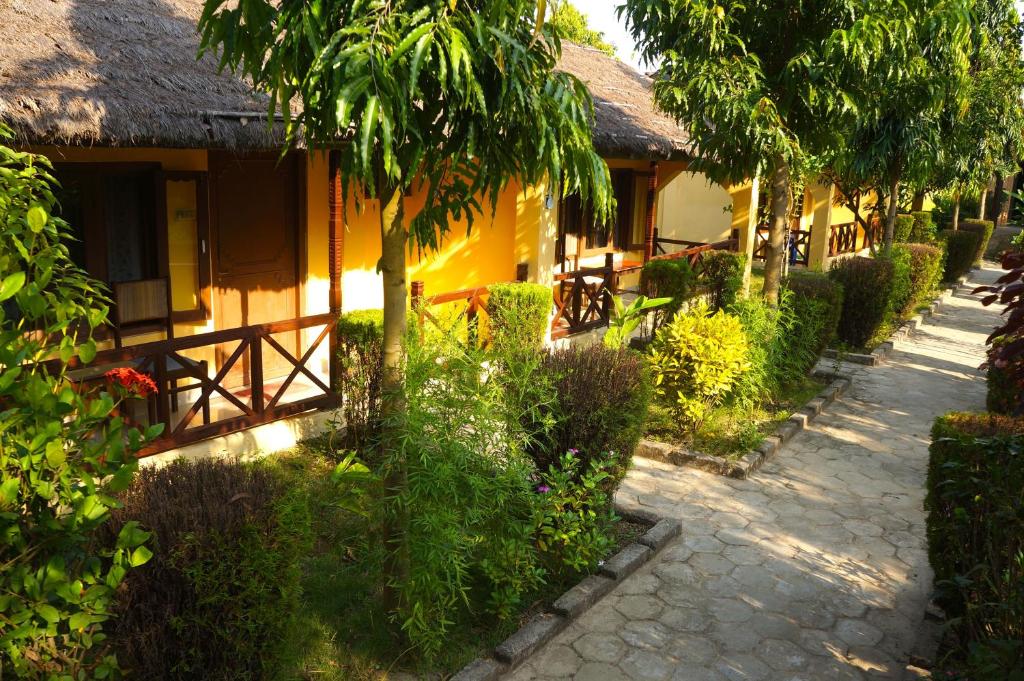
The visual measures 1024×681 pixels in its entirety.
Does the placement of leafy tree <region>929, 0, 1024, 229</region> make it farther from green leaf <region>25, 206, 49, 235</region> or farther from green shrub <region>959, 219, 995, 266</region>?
green leaf <region>25, 206, 49, 235</region>

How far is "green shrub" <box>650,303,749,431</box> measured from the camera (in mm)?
7719

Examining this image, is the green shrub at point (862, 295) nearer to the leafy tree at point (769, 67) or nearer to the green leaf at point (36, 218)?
the leafy tree at point (769, 67)

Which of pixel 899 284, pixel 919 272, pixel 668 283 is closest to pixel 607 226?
pixel 668 283

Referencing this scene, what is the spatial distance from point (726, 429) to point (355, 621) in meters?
4.43

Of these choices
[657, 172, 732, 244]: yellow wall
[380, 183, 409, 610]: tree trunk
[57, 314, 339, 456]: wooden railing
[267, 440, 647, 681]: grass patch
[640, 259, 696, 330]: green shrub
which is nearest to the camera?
[380, 183, 409, 610]: tree trunk

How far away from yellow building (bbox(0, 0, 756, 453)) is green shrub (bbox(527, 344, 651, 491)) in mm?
1128

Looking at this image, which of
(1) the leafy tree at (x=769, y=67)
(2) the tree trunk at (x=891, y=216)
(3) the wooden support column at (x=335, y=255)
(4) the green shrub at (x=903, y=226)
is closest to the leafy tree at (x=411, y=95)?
(3) the wooden support column at (x=335, y=255)

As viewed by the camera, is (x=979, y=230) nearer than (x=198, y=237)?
No

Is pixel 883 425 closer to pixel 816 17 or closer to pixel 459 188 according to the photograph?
pixel 816 17

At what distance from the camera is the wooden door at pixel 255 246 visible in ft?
27.1

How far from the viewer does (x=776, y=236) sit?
9711 millimetres

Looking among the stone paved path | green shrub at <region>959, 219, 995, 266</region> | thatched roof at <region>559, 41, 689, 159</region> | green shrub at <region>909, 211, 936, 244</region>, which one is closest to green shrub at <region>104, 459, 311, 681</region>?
the stone paved path

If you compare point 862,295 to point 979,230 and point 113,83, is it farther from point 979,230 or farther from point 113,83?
point 979,230

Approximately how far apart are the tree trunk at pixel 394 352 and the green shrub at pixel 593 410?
4.23ft
